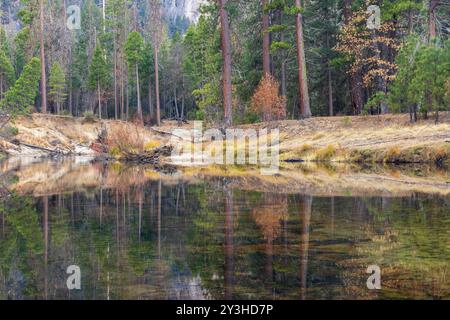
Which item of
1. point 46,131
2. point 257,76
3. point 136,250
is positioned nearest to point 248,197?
point 136,250

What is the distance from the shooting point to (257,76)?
41875mm

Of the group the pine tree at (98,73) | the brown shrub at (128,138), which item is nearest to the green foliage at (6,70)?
the pine tree at (98,73)

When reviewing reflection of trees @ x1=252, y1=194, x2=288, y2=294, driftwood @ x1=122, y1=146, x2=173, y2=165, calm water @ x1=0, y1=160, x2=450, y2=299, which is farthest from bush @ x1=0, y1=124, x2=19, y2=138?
reflection of trees @ x1=252, y1=194, x2=288, y2=294

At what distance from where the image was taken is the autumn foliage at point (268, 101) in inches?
1282

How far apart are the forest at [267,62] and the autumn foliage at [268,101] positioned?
0.06m

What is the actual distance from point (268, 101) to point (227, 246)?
25.2 meters

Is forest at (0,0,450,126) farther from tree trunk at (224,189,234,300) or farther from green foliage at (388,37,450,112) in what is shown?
tree trunk at (224,189,234,300)

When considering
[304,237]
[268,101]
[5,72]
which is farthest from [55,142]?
[304,237]

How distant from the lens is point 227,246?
783 centimetres

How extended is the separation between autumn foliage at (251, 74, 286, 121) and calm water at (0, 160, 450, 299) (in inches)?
751

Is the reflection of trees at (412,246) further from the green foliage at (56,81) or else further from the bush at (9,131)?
the green foliage at (56,81)

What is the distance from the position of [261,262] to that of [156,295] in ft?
5.45

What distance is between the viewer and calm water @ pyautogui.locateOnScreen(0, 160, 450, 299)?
227 inches
